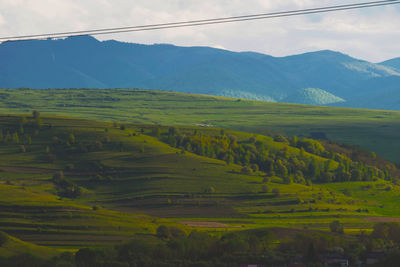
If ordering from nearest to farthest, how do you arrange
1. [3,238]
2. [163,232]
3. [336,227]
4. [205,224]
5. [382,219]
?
[3,238]
[163,232]
[336,227]
[205,224]
[382,219]

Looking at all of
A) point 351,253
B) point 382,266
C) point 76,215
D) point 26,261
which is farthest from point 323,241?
point 76,215

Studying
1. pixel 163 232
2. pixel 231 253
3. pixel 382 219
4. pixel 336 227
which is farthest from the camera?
pixel 382 219

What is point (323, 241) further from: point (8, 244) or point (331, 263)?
point (8, 244)

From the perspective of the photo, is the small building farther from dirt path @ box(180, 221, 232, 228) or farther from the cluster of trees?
dirt path @ box(180, 221, 232, 228)

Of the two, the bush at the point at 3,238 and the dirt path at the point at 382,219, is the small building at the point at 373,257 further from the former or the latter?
the bush at the point at 3,238

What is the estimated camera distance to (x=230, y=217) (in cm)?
18675

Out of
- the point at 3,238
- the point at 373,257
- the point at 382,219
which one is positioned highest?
the point at 382,219

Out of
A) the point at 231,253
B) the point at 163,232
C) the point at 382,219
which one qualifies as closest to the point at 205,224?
the point at 163,232

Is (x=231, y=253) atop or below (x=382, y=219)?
below

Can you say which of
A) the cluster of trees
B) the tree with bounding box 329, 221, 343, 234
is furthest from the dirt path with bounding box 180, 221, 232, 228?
the cluster of trees

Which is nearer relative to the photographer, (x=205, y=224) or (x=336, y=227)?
(x=336, y=227)

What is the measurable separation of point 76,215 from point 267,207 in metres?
63.8

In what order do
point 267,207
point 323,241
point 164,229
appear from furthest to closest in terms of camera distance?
point 267,207, point 164,229, point 323,241

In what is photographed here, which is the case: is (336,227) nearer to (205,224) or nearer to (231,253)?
(205,224)
